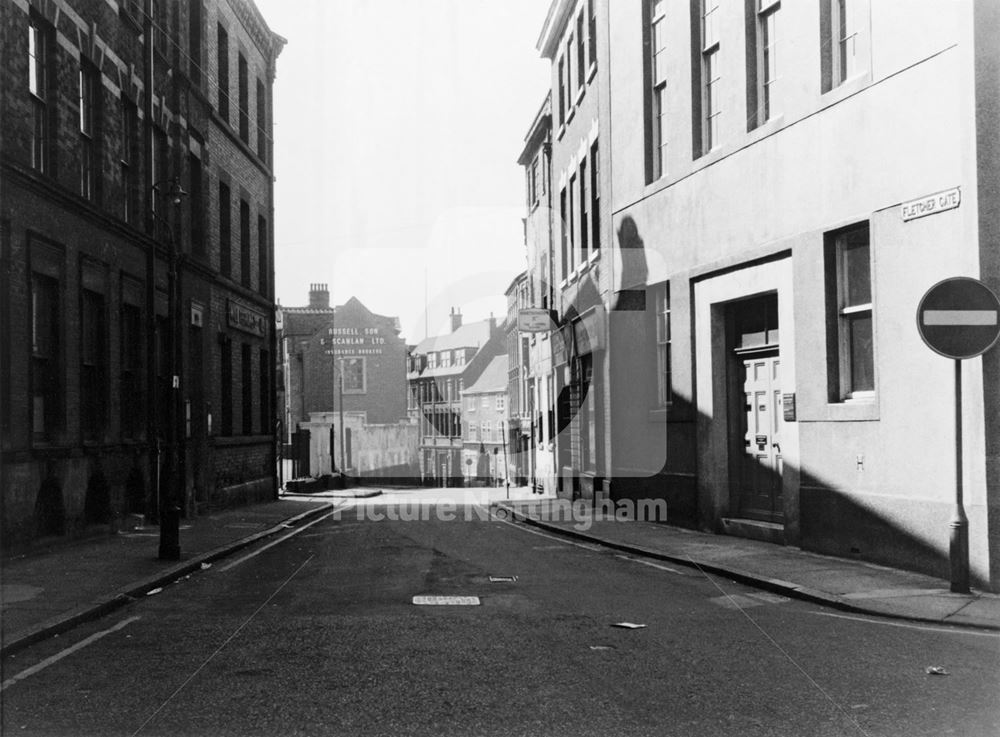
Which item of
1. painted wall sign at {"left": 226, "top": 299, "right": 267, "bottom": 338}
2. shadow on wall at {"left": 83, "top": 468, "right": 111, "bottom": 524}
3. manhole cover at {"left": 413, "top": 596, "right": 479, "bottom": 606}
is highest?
painted wall sign at {"left": 226, "top": 299, "right": 267, "bottom": 338}

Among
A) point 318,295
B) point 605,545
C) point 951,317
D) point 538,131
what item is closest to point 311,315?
point 318,295

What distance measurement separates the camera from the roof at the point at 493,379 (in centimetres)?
7081

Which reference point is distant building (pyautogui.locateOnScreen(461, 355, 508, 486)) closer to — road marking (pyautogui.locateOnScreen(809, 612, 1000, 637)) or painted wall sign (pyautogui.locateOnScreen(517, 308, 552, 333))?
painted wall sign (pyautogui.locateOnScreen(517, 308, 552, 333))

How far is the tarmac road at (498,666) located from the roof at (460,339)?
67.7 m

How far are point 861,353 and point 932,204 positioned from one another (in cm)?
234

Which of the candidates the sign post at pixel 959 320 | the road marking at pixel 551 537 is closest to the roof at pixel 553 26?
the road marking at pixel 551 537

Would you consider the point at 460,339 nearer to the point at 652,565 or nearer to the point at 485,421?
→ the point at 485,421

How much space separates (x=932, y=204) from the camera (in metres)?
11.2

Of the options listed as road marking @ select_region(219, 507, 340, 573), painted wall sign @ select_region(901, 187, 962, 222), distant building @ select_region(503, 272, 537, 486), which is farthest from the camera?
distant building @ select_region(503, 272, 537, 486)

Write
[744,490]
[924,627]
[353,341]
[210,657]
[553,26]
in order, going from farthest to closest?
[353,341]
[553,26]
[744,490]
[924,627]
[210,657]

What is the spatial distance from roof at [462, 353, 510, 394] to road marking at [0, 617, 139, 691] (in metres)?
60.6

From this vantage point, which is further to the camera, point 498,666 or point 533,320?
point 533,320

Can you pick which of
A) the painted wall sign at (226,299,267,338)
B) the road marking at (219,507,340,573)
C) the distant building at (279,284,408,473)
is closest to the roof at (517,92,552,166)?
the painted wall sign at (226,299,267,338)

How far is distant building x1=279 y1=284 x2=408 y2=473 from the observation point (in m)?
67.7
